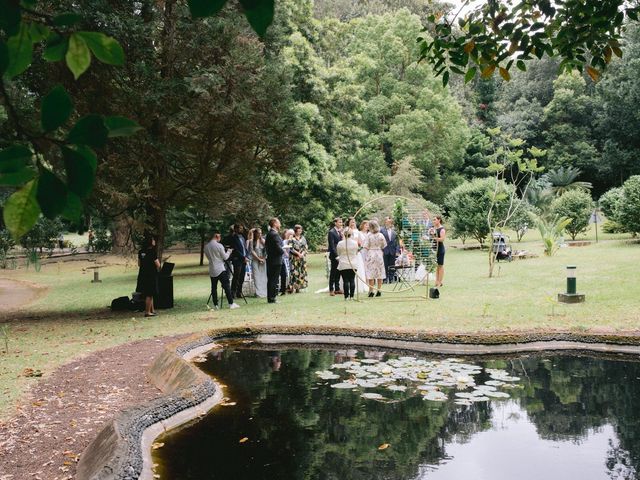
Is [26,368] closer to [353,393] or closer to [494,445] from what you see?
[353,393]

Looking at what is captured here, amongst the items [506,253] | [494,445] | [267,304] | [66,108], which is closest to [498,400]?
[494,445]

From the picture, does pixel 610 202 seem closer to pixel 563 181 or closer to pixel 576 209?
pixel 576 209

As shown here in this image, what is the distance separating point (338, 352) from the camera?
9.66m

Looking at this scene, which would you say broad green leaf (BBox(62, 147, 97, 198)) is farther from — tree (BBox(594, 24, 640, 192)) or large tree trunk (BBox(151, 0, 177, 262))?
tree (BBox(594, 24, 640, 192))

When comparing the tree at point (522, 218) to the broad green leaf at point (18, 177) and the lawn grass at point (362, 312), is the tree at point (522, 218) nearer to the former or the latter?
the lawn grass at point (362, 312)

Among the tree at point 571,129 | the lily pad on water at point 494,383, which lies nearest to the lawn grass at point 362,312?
the lily pad on water at point 494,383

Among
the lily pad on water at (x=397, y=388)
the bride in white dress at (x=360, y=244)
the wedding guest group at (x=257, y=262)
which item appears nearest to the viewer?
the lily pad on water at (x=397, y=388)

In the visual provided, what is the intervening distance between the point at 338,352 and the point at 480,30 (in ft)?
18.3

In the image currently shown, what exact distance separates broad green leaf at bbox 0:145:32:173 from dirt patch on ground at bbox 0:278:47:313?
15967 mm

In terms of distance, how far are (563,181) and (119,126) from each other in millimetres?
40950

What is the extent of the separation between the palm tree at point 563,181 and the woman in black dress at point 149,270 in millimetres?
30810

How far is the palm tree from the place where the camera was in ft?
127

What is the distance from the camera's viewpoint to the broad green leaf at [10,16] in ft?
3.77

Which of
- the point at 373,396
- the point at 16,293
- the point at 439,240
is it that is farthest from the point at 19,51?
the point at 16,293
